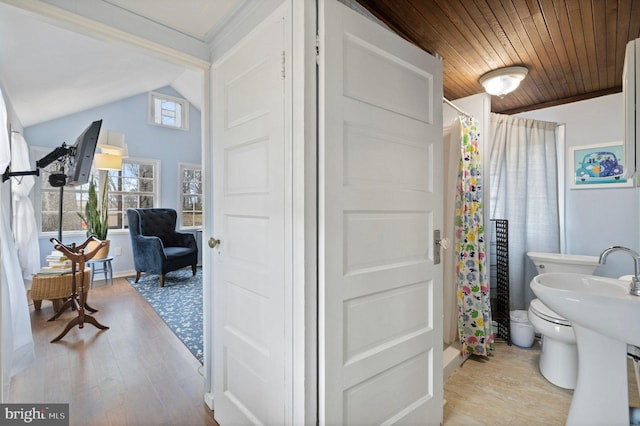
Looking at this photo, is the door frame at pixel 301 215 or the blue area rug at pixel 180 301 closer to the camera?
the door frame at pixel 301 215

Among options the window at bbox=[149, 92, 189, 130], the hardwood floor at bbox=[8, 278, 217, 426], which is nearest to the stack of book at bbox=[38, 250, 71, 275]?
the hardwood floor at bbox=[8, 278, 217, 426]

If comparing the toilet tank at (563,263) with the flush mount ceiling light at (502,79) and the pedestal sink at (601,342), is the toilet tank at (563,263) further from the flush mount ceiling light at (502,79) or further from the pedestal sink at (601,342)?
the flush mount ceiling light at (502,79)

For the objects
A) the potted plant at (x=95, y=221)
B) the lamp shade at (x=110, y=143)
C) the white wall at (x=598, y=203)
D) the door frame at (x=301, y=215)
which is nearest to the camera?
the door frame at (x=301, y=215)

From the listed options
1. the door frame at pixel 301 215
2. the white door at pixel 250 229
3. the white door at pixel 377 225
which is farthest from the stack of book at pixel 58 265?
the white door at pixel 377 225

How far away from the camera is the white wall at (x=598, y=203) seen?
7.93 feet

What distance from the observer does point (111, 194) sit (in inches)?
182

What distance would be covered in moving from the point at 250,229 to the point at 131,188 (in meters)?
4.44

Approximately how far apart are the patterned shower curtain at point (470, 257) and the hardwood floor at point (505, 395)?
0.18 m

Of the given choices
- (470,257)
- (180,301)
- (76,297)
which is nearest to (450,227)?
(470,257)

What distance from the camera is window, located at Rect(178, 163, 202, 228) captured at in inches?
208

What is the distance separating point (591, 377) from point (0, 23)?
3606mm

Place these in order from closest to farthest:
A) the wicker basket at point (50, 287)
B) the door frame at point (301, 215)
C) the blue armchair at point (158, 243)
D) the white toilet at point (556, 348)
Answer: the door frame at point (301, 215) < the white toilet at point (556, 348) < the wicker basket at point (50, 287) < the blue armchair at point (158, 243)

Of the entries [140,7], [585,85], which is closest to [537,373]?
[585,85]

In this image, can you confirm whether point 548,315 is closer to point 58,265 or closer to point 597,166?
point 597,166
